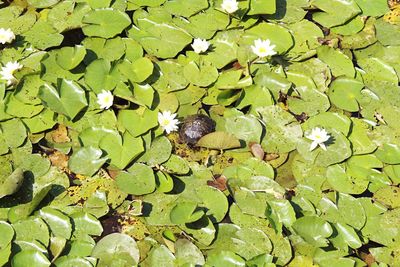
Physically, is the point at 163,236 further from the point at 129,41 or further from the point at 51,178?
the point at 129,41

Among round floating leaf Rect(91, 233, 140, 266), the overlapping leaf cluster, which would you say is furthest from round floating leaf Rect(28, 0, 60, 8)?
round floating leaf Rect(91, 233, 140, 266)

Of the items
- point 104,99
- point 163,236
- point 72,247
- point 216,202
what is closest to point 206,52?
point 104,99

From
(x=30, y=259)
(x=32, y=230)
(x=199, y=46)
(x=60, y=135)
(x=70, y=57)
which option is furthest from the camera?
(x=199, y=46)

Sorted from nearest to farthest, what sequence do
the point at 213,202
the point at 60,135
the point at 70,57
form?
the point at 213,202 → the point at 60,135 → the point at 70,57

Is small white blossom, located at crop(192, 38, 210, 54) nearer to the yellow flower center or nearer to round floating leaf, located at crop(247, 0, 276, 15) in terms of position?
round floating leaf, located at crop(247, 0, 276, 15)

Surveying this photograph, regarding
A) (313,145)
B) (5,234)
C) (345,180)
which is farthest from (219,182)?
(5,234)

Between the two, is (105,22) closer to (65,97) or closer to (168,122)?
(65,97)

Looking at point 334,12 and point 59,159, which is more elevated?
point 334,12
